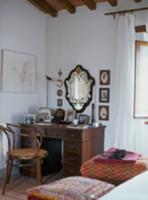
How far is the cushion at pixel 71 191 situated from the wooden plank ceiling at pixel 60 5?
2856 mm

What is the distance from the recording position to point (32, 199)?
2602mm

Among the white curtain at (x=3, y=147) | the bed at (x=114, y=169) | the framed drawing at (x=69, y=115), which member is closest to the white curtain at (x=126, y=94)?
the framed drawing at (x=69, y=115)

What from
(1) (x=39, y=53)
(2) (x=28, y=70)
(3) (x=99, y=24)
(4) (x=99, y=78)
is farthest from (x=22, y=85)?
(3) (x=99, y=24)

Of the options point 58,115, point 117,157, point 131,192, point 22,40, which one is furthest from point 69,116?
point 131,192

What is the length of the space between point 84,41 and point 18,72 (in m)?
1.15

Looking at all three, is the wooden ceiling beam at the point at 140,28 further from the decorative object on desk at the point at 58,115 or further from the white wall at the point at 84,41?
the decorative object on desk at the point at 58,115

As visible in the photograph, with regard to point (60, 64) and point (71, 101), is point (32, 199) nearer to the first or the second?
point (71, 101)

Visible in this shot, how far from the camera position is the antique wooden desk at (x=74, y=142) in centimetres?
411

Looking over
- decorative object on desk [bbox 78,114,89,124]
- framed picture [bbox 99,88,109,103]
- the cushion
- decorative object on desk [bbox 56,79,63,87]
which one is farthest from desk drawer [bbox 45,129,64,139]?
the cushion

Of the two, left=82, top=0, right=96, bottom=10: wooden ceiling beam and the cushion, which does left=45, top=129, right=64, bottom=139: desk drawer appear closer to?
the cushion

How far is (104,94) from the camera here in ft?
15.3

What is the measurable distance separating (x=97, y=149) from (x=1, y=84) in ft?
5.62

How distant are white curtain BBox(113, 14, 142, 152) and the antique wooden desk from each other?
1.08 feet

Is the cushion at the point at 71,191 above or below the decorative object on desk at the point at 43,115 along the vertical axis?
below
